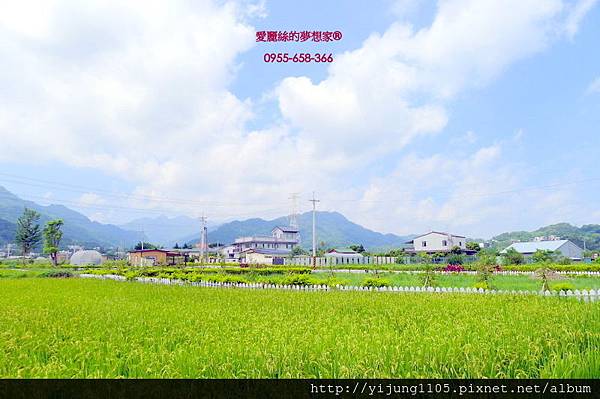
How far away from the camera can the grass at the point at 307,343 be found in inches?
180

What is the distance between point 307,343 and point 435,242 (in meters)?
57.9

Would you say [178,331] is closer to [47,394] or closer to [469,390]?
[47,394]

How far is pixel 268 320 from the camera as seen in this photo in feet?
25.9

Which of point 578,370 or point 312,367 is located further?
point 312,367

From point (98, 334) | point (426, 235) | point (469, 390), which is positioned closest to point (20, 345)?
point (98, 334)

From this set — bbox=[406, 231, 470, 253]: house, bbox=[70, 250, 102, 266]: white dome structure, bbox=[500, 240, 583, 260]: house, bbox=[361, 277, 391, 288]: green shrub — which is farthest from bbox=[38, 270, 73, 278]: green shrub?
bbox=[500, 240, 583, 260]: house

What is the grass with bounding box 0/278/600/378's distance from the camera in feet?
15.0

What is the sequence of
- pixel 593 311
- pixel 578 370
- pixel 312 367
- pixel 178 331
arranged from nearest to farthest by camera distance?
pixel 578 370, pixel 312 367, pixel 178 331, pixel 593 311

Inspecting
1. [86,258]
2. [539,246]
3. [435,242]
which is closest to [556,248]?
[539,246]

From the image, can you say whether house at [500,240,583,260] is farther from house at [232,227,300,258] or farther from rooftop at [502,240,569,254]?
house at [232,227,300,258]

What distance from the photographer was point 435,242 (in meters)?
60.3

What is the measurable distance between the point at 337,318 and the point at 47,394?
4.91 metres

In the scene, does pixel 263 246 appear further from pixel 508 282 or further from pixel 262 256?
pixel 508 282

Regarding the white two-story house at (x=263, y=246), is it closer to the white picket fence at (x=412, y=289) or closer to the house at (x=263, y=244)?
the house at (x=263, y=244)
